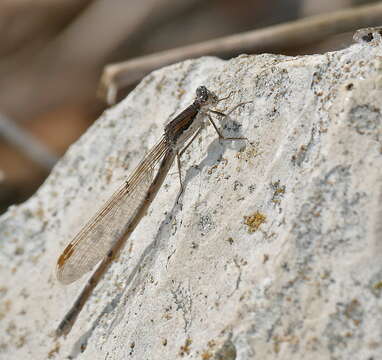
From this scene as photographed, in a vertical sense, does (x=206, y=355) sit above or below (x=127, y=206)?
below

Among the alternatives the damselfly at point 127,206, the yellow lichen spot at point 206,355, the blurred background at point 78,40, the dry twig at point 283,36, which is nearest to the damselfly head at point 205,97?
the damselfly at point 127,206

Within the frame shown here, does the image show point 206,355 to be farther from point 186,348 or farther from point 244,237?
point 244,237

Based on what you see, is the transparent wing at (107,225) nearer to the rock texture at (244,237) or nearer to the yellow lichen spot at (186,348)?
the rock texture at (244,237)

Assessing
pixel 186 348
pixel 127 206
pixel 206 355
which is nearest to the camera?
pixel 206 355

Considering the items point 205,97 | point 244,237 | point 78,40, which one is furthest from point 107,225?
point 78,40

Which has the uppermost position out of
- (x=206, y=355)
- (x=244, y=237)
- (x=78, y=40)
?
(x=78, y=40)

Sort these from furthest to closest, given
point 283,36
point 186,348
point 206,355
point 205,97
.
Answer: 1. point 283,36
2. point 205,97
3. point 186,348
4. point 206,355

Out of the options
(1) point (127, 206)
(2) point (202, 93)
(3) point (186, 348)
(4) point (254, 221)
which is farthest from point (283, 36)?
(3) point (186, 348)

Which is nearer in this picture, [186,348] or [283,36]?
[186,348]
